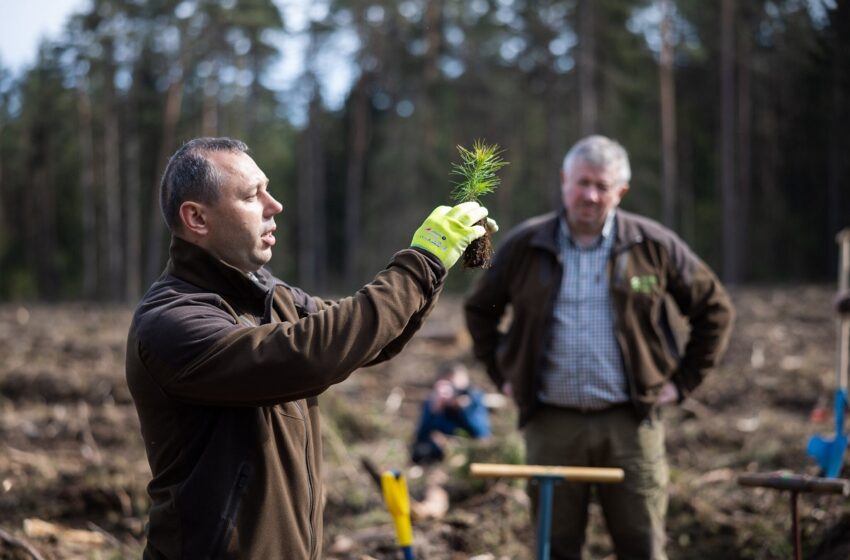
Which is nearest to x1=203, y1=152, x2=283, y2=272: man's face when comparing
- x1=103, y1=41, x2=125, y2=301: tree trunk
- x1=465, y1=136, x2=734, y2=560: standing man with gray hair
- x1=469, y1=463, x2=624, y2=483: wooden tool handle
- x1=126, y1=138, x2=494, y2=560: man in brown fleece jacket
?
x1=126, y1=138, x2=494, y2=560: man in brown fleece jacket

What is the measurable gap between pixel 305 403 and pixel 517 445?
399 cm

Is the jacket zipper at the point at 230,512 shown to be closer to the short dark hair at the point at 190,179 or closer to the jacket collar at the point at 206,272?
the jacket collar at the point at 206,272

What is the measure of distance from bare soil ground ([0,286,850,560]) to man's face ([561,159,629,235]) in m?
2.13

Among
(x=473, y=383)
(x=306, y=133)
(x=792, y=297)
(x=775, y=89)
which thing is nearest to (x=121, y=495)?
(x=473, y=383)

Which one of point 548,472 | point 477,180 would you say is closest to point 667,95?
point 548,472

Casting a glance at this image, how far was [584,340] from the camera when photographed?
430 centimetres

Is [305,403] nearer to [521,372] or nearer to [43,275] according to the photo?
[521,372]

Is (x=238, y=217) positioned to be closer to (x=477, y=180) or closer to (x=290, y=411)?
(x=290, y=411)

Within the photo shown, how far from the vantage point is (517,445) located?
651 cm

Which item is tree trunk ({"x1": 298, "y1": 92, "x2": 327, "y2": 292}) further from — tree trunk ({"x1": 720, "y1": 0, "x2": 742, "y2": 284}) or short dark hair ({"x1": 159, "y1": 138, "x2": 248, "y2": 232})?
short dark hair ({"x1": 159, "y1": 138, "x2": 248, "y2": 232})

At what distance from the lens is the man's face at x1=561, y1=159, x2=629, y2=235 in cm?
428

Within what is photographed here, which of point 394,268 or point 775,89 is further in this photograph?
point 775,89

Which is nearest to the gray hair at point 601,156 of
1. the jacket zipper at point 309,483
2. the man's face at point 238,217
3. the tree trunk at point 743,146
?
the man's face at point 238,217

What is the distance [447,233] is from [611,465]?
2133 mm
